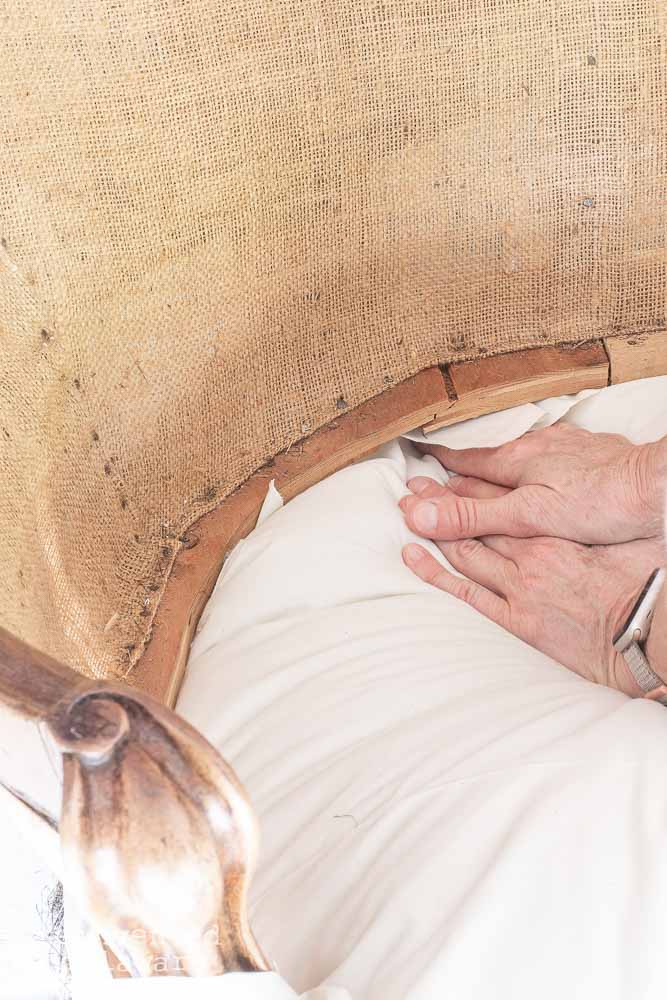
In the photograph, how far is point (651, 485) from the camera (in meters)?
0.64

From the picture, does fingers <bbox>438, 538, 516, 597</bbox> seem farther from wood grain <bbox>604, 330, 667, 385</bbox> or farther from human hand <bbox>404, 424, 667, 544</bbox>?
wood grain <bbox>604, 330, 667, 385</bbox>

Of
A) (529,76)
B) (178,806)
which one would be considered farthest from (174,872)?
(529,76)

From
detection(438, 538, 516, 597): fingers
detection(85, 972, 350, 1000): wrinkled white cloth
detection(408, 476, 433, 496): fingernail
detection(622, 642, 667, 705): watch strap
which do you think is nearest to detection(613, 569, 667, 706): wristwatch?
detection(622, 642, 667, 705): watch strap

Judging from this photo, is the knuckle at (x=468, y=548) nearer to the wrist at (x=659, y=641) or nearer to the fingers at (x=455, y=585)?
the fingers at (x=455, y=585)

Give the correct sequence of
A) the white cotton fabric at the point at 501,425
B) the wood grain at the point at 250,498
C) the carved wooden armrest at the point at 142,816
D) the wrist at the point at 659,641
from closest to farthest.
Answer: the carved wooden armrest at the point at 142,816, the wrist at the point at 659,641, the wood grain at the point at 250,498, the white cotton fabric at the point at 501,425

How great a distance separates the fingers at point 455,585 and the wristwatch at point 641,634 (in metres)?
0.09

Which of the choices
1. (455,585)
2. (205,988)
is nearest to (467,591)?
(455,585)

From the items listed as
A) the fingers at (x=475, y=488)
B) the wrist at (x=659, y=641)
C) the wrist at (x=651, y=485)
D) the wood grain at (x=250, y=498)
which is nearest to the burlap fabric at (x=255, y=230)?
the wood grain at (x=250, y=498)

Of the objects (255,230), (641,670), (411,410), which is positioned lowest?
(641,670)

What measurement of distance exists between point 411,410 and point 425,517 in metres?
0.13

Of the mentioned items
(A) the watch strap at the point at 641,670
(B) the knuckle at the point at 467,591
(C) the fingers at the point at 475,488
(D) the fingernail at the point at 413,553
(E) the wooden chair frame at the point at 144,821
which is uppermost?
(E) the wooden chair frame at the point at 144,821

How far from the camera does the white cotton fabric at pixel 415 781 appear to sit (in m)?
0.33

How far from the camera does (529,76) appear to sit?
0.75 m

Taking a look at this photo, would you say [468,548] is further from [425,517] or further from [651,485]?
[651,485]
